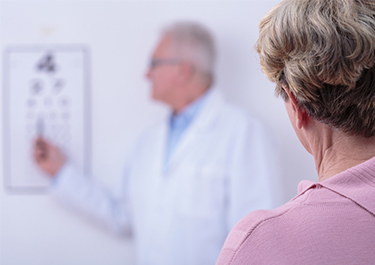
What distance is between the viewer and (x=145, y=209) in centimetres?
163

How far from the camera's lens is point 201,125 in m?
1.61

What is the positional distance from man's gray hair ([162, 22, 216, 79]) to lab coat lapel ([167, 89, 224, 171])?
0.11 m

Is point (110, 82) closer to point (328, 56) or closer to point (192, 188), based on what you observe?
point (192, 188)

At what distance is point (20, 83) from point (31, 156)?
1.10ft

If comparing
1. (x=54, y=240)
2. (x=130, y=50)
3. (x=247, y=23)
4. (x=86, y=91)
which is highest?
(x=247, y=23)

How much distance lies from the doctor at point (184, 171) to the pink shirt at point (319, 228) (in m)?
1.03

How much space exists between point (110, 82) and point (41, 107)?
334 millimetres

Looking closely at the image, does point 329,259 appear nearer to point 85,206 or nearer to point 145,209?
point 145,209

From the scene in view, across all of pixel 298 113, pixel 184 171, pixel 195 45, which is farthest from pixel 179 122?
pixel 298 113

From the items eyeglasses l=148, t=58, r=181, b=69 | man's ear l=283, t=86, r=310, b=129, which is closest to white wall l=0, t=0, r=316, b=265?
eyeglasses l=148, t=58, r=181, b=69

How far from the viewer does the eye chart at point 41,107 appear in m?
1.68

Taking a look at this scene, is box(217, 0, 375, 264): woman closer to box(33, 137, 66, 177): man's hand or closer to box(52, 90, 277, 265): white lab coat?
box(52, 90, 277, 265): white lab coat

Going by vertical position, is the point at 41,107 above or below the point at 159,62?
below

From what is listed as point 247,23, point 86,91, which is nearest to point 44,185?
point 86,91
